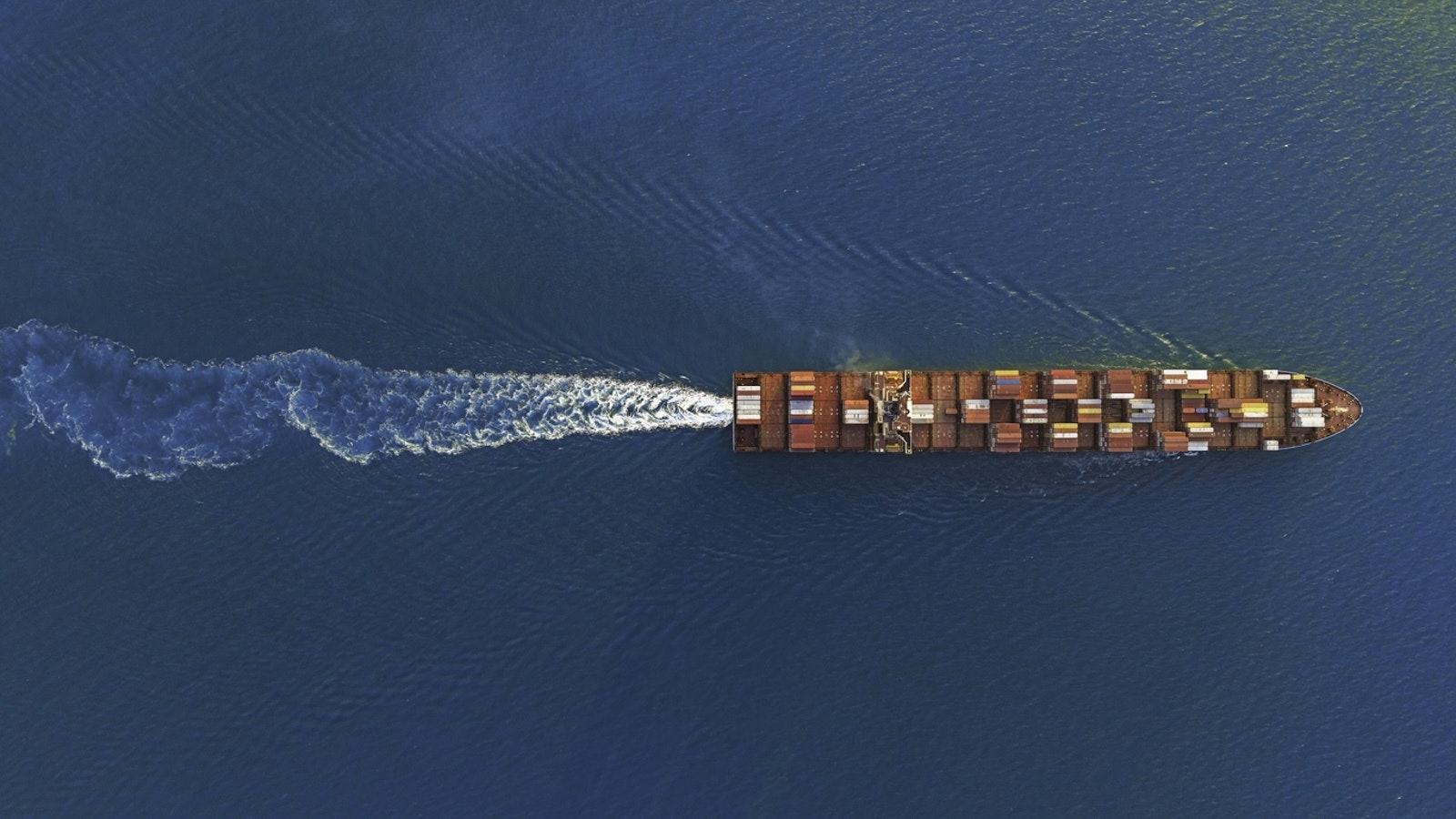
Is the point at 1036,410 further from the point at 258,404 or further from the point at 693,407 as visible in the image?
the point at 258,404

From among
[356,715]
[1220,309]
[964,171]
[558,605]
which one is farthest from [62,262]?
[1220,309]

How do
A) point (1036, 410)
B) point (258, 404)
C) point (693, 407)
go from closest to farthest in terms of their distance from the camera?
point (1036, 410) < point (693, 407) < point (258, 404)

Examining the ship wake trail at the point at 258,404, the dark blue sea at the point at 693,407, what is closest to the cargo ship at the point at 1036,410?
the dark blue sea at the point at 693,407

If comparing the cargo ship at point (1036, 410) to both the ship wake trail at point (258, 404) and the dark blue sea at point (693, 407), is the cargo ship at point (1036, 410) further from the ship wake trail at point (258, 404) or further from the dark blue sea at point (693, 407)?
the ship wake trail at point (258, 404)

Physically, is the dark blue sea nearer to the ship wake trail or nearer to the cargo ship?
the ship wake trail

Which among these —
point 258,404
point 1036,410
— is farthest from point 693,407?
point 258,404

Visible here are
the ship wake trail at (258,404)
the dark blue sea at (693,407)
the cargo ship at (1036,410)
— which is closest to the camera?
the cargo ship at (1036,410)
